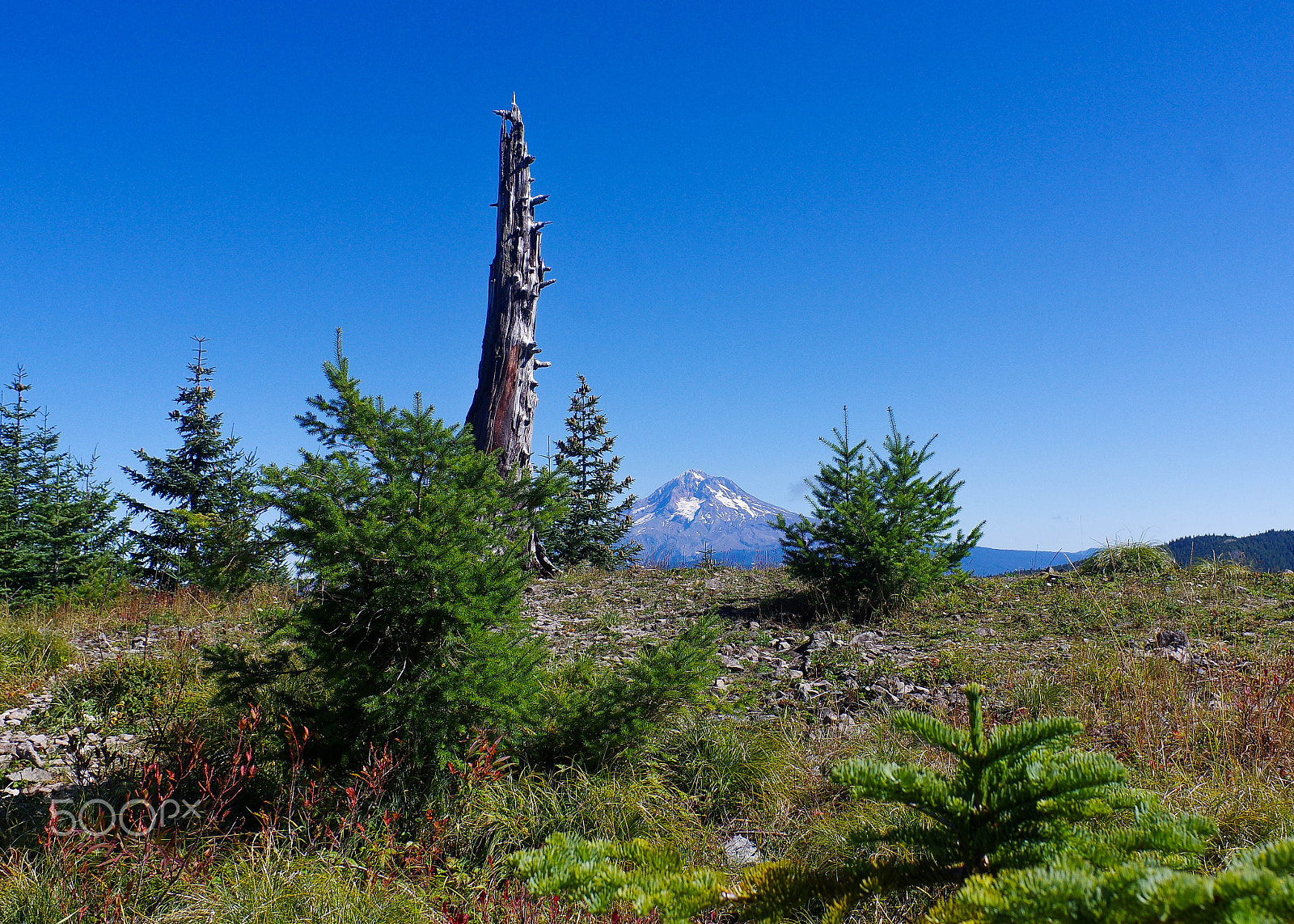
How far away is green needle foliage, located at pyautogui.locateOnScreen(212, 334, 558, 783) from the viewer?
3301 mm

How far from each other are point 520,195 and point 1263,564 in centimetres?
1358

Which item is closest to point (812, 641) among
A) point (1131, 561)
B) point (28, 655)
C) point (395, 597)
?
point (395, 597)

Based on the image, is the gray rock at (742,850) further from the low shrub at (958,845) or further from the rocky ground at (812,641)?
the low shrub at (958,845)

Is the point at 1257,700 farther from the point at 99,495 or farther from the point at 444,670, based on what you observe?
the point at 99,495

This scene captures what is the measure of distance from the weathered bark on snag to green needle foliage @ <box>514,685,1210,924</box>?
7.60 meters

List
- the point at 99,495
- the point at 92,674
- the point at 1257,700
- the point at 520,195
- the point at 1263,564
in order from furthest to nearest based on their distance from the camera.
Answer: the point at 99,495 < the point at 1263,564 < the point at 520,195 < the point at 92,674 < the point at 1257,700

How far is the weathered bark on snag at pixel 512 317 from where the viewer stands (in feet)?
29.6

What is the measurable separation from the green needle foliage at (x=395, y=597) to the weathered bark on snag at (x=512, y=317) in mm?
5041

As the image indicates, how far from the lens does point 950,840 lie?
1401 millimetres

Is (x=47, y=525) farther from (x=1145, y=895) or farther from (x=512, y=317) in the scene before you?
(x=1145, y=895)

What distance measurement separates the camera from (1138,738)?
158 inches

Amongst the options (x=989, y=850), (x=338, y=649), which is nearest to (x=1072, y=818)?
(x=989, y=850)

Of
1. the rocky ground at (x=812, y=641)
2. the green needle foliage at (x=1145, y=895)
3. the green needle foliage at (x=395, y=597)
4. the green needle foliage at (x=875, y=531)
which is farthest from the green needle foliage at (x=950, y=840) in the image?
the green needle foliage at (x=875, y=531)

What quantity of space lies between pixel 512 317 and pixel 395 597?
21.9ft
